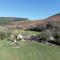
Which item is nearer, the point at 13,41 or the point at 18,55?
the point at 18,55

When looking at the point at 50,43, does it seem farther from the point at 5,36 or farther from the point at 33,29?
the point at 33,29

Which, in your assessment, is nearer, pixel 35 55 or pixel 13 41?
pixel 35 55

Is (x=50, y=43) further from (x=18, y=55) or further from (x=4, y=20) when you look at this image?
(x=4, y=20)

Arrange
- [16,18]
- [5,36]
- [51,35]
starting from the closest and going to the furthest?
1. [51,35]
2. [5,36]
3. [16,18]

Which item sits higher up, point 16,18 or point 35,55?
point 16,18

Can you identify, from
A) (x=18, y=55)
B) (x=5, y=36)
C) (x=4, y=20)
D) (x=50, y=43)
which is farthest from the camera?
(x=4, y=20)

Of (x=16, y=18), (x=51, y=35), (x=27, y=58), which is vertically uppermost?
(x=16, y=18)

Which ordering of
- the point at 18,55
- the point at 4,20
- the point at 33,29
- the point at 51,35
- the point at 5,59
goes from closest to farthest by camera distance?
the point at 5,59, the point at 18,55, the point at 51,35, the point at 33,29, the point at 4,20

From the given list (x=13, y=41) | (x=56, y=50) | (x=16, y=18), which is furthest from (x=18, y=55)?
(x=16, y=18)

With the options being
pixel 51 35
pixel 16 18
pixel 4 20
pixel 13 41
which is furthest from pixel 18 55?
pixel 16 18
